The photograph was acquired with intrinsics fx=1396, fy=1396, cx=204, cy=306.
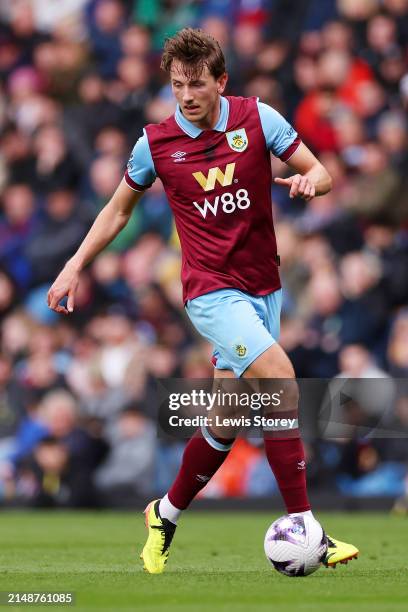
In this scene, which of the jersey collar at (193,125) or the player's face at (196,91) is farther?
the jersey collar at (193,125)

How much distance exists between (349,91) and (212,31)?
5.83 feet

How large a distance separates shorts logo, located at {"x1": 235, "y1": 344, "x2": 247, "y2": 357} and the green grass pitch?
0.96m

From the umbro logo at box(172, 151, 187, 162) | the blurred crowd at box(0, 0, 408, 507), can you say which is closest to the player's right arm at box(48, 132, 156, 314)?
the umbro logo at box(172, 151, 187, 162)

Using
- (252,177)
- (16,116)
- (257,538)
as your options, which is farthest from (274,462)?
(16,116)

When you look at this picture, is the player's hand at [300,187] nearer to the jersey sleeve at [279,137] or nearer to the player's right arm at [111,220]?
the jersey sleeve at [279,137]

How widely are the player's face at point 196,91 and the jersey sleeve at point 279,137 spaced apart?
0.85ft

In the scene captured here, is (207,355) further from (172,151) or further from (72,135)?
(172,151)

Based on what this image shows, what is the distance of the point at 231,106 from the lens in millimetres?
6348

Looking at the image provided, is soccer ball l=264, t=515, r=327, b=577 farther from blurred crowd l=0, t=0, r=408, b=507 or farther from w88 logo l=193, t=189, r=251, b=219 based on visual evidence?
blurred crowd l=0, t=0, r=408, b=507

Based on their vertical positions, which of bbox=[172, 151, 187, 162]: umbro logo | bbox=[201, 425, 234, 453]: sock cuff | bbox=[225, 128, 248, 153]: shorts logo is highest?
bbox=[225, 128, 248, 153]: shorts logo

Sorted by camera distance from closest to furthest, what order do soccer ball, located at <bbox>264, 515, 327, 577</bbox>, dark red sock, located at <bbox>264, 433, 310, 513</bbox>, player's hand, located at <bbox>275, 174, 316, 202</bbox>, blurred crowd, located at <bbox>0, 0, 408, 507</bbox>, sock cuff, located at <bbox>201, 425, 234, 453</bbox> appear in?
player's hand, located at <bbox>275, 174, 316, 202</bbox>, soccer ball, located at <bbox>264, 515, 327, 577</bbox>, dark red sock, located at <bbox>264, 433, 310, 513</bbox>, sock cuff, located at <bbox>201, 425, 234, 453</bbox>, blurred crowd, located at <bbox>0, 0, 408, 507</bbox>

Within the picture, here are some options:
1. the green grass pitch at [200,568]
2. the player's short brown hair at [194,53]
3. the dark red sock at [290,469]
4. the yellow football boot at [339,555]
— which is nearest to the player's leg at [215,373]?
the green grass pitch at [200,568]

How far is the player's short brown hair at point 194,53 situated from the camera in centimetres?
601

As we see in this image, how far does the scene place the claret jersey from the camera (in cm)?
621
